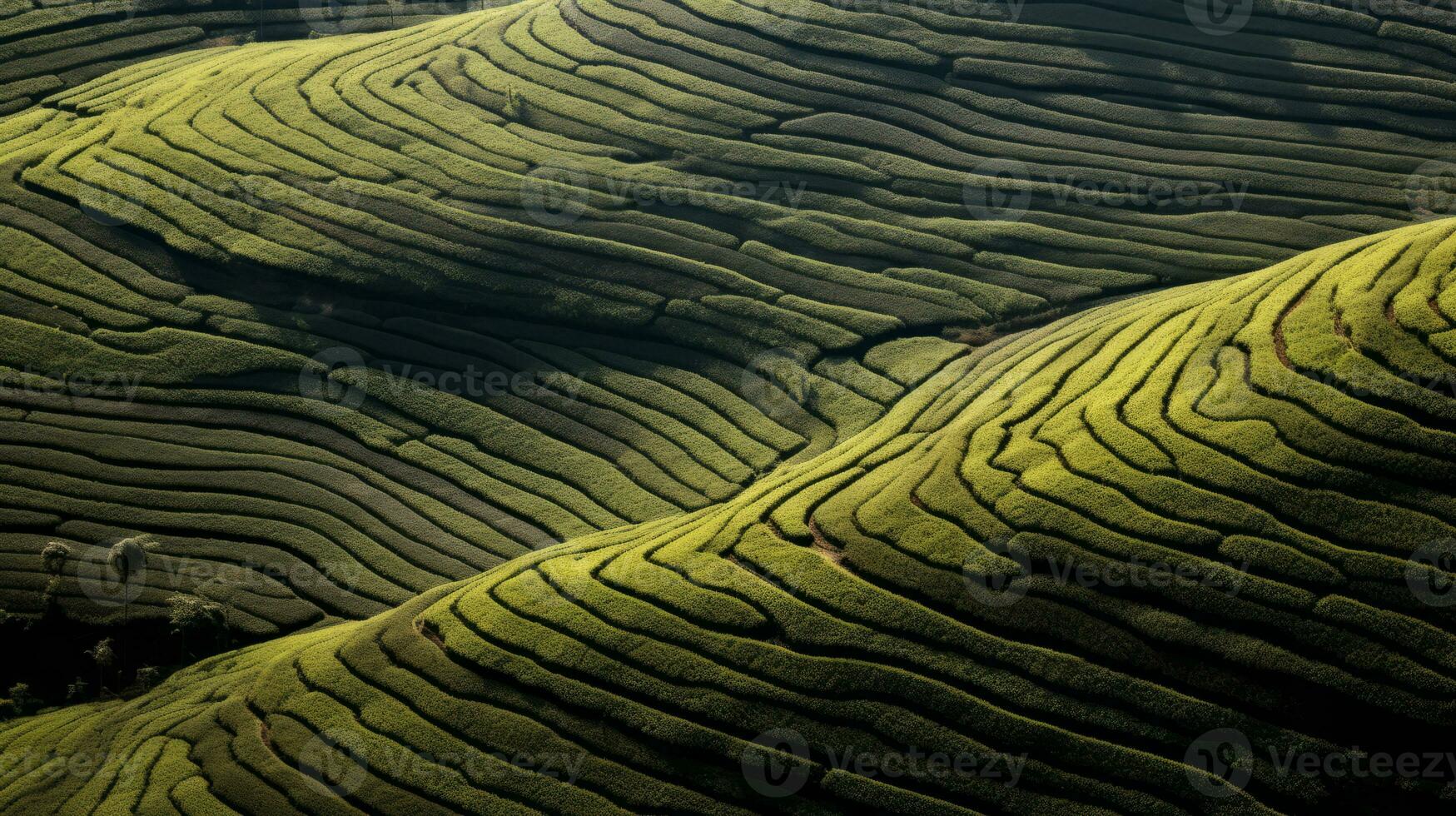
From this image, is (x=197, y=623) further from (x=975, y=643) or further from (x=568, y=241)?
(x=975, y=643)

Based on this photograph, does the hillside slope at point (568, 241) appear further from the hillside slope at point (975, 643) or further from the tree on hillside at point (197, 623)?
the hillside slope at point (975, 643)

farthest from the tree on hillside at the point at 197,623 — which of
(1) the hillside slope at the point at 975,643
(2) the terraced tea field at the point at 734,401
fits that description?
(1) the hillside slope at the point at 975,643

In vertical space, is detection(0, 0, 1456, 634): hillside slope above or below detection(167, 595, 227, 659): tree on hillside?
above

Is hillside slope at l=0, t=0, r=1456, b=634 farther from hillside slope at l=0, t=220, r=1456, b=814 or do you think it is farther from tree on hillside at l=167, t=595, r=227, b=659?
hillside slope at l=0, t=220, r=1456, b=814

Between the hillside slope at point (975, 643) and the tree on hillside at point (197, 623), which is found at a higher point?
the hillside slope at point (975, 643)

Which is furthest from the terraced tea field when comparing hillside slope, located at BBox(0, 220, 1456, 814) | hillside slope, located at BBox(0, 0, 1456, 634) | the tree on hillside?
the tree on hillside

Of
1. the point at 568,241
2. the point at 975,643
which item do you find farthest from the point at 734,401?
the point at 975,643
